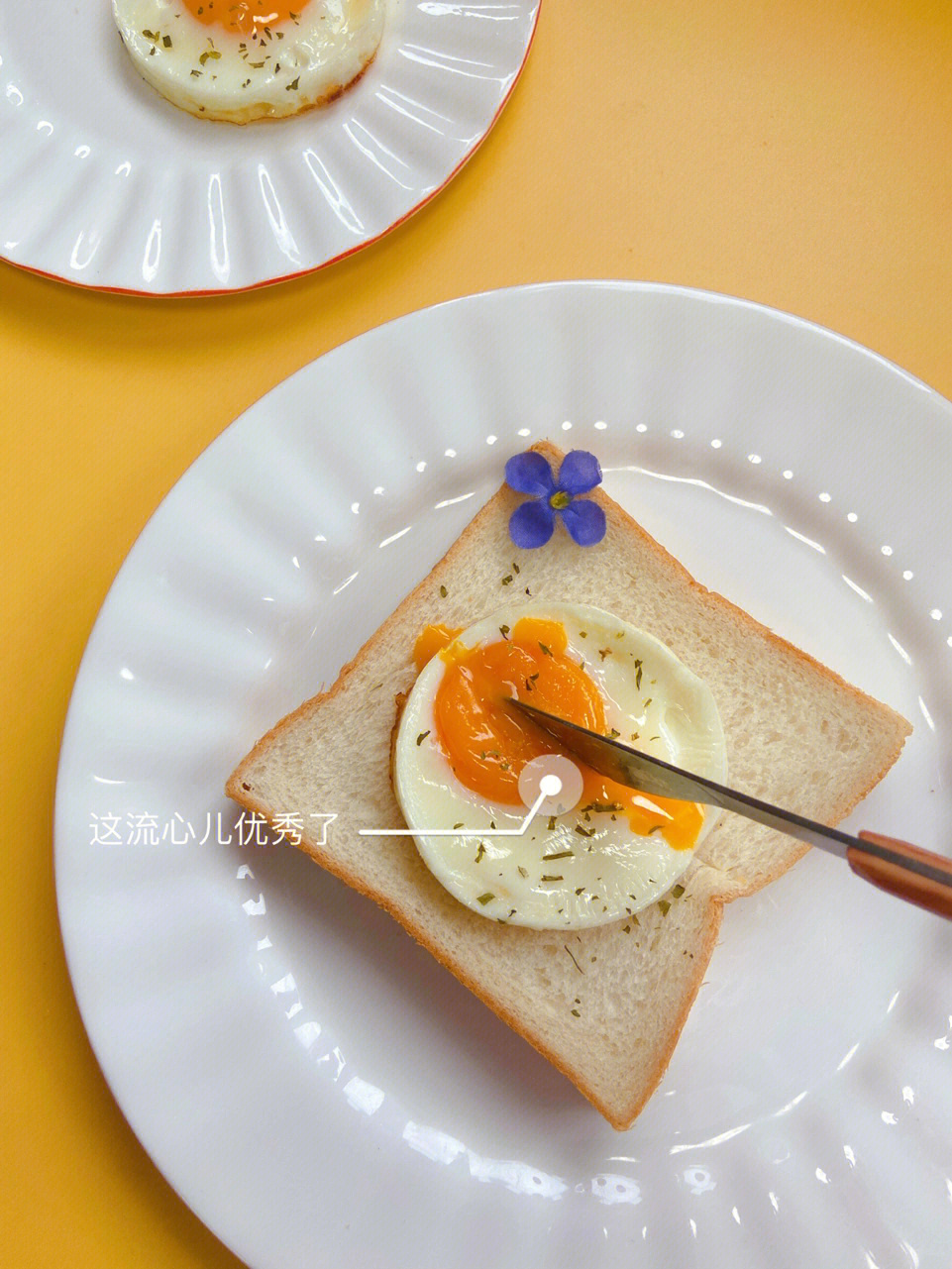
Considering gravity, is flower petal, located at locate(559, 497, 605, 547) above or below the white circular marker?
above

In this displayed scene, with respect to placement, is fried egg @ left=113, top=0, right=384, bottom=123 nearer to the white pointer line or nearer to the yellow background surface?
the yellow background surface

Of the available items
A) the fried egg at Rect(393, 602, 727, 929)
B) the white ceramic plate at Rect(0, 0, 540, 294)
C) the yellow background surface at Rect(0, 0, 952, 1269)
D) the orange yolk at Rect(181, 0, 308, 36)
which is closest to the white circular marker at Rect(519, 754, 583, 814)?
the fried egg at Rect(393, 602, 727, 929)

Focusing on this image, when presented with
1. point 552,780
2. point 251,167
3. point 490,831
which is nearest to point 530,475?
point 552,780

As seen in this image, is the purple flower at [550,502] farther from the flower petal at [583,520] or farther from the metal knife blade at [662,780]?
the metal knife blade at [662,780]

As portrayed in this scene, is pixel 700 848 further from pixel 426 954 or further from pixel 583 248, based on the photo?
pixel 583 248

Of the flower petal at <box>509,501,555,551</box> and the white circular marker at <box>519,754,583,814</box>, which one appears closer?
the white circular marker at <box>519,754,583,814</box>

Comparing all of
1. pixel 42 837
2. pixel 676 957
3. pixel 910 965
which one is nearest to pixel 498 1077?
pixel 676 957
